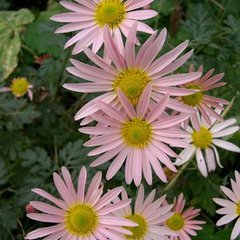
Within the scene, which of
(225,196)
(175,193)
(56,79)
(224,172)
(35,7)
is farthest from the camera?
(35,7)

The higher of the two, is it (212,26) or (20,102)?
(212,26)

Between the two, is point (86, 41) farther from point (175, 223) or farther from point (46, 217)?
point (175, 223)

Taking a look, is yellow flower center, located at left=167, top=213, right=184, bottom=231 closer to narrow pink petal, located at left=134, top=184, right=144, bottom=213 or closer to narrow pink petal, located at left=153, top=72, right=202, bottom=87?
narrow pink petal, located at left=134, top=184, right=144, bottom=213

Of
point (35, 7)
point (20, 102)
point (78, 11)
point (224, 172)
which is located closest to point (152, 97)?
point (78, 11)

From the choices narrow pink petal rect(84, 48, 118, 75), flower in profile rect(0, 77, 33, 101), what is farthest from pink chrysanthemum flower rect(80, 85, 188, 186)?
flower in profile rect(0, 77, 33, 101)

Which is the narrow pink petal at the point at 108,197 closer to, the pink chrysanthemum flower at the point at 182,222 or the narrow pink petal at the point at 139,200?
the narrow pink petal at the point at 139,200

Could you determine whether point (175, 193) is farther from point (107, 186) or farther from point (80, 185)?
point (80, 185)

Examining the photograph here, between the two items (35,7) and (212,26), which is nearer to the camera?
(212,26)
